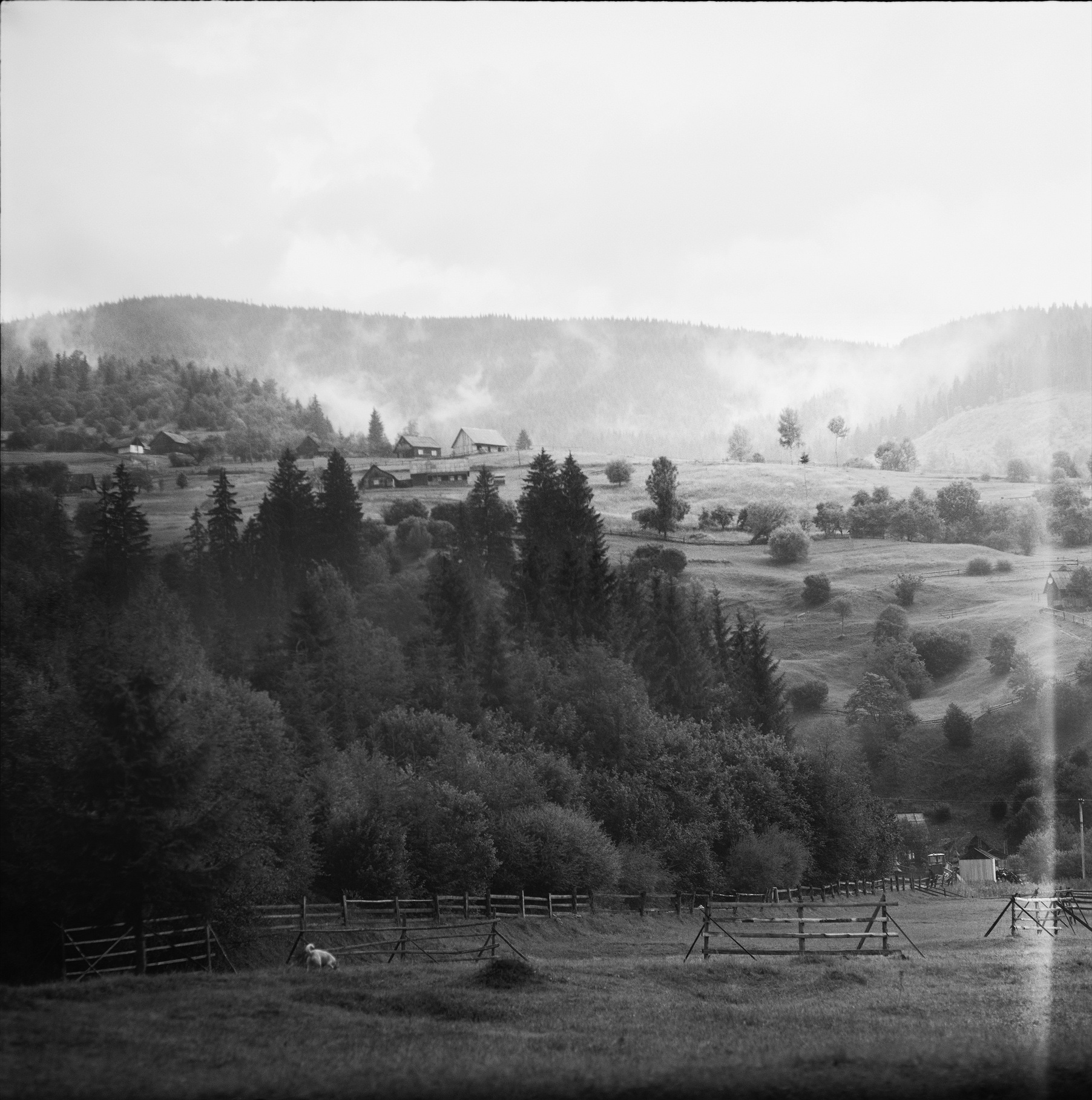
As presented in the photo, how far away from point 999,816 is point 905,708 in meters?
19.2

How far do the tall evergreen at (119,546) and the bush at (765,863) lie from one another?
76.8m

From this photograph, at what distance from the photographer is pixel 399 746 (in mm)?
89688

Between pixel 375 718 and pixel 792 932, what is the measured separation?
50.1 metres

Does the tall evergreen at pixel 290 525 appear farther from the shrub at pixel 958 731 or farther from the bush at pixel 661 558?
the shrub at pixel 958 731

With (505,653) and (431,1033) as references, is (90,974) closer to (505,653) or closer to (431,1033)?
A: (431,1033)

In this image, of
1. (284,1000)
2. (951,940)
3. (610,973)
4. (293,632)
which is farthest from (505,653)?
(284,1000)

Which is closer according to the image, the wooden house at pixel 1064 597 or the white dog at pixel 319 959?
the white dog at pixel 319 959

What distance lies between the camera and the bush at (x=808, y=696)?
16875 centimetres

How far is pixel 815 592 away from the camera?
193875 millimetres

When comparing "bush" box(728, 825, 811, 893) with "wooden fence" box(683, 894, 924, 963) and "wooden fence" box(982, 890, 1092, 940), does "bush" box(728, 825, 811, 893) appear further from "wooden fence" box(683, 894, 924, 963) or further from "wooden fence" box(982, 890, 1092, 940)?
"wooden fence" box(982, 890, 1092, 940)

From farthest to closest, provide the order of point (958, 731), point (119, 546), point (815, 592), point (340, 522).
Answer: point (815, 592) < point (958, 731) < point (340, 522) < point (119, 546)

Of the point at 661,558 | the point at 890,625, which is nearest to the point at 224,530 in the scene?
the point at 661,558

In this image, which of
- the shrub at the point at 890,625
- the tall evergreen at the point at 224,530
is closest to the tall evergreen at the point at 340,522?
the tall evergreen at the point at 224,530

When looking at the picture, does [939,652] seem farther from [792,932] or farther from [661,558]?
[792,932]
